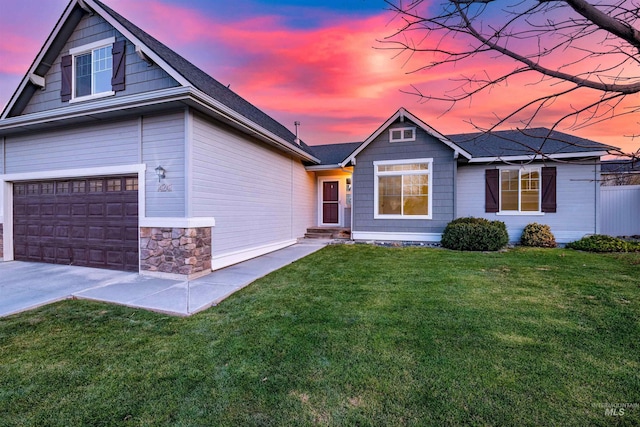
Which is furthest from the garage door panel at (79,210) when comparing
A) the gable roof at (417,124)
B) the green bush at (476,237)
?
the green bush at (476,237)

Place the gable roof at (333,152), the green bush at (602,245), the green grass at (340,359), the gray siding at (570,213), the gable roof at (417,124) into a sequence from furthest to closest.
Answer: the gable roof at (333,152), the gray siding at (570,213), the gable roof at (417,124), the green bush at (602,245), the green grass at (340,359)

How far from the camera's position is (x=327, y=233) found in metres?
12.4

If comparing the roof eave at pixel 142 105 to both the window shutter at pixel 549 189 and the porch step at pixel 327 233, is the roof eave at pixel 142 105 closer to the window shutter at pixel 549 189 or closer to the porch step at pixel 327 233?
the porch step at pixel 327 233

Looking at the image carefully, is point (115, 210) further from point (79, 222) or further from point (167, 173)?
point (167, 173)

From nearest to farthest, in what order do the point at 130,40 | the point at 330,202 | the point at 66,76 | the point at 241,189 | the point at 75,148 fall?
the point at 130,40
the point at 75,148
the point at 66,76
the point at 241,189
the point at 330,202

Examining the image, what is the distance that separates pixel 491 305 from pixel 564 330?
3.11 ft

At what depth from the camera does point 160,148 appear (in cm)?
652

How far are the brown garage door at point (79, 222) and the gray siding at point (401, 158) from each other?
718 centimetres

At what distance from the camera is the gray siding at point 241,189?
21.8 ft

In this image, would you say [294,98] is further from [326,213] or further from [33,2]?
[33,2]

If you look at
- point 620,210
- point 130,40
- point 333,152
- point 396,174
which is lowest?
point 620,210

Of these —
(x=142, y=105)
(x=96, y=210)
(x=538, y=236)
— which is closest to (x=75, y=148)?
(x=96, y=210)

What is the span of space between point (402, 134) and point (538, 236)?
5.79 m

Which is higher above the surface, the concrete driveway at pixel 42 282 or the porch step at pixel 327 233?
the porch step at pixel 327 233
